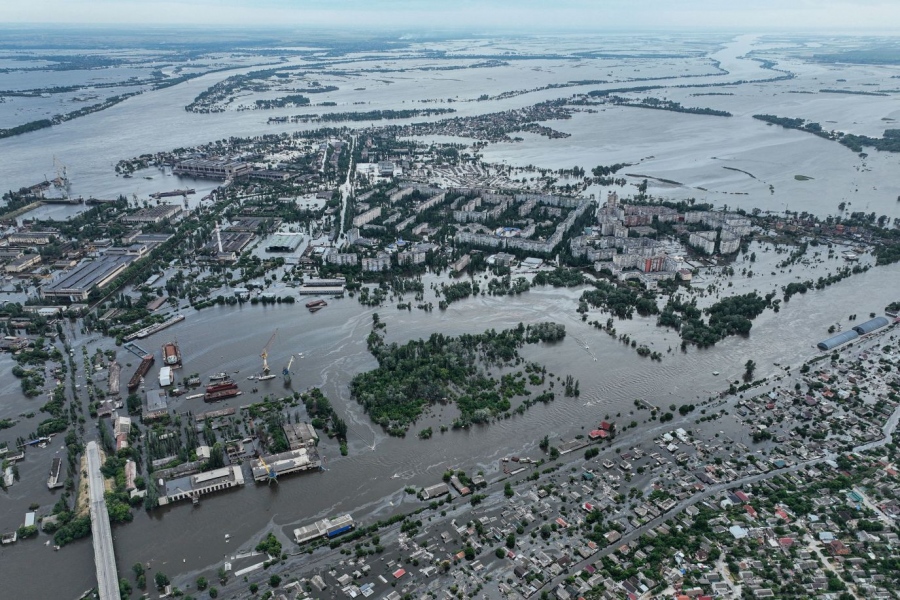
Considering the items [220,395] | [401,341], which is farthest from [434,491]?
[220,395]

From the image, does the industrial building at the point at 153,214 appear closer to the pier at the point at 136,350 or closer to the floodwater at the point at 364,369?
the floodwater at the point at 364,369

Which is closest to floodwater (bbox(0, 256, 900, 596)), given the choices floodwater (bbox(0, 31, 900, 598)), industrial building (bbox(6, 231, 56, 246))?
→ floodwater (bbox(0, 31, 900, 598))

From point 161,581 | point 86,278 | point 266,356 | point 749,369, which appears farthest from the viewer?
point 86,278

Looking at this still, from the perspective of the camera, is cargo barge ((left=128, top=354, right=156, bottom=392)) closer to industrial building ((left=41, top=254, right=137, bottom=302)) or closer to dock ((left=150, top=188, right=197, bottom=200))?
industrial building ((left=41, top=254, right=137, bottom=302))

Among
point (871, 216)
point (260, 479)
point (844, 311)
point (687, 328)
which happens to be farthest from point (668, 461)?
point (871, 216)

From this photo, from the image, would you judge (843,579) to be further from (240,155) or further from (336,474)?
(240,155)

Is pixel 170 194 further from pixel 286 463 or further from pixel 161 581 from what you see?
pixel 161 581

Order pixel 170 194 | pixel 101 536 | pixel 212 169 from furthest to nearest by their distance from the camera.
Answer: pixel 212 169 < pixel 170 194 < pixel 101 536
